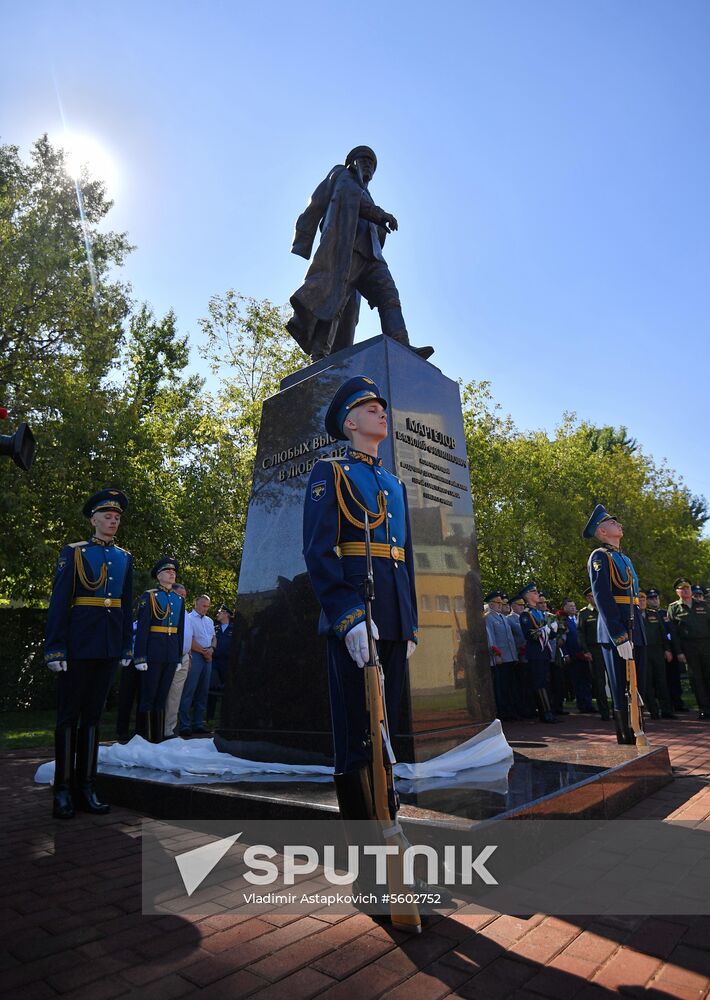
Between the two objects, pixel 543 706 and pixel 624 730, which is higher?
Answer: pixel 624 730

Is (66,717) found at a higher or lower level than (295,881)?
higher

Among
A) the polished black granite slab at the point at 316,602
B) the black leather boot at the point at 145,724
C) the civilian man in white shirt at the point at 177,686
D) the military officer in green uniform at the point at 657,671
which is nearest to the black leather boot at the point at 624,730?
the polished black granite slab at the point at 316,602

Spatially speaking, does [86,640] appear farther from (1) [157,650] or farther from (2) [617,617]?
(2) [617,617]

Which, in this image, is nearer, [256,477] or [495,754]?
[495,754]

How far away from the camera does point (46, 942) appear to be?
2.63 meters

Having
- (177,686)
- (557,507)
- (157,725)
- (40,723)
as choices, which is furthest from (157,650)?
(557,507)

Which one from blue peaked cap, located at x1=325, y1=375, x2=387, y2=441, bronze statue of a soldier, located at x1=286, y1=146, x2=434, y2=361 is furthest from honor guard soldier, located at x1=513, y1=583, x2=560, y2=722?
blue peaked cap, located at x1=325, y1=375, x2=387, y2=441

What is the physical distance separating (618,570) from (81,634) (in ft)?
15.3

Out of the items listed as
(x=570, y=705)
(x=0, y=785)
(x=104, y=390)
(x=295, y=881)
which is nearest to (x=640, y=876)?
(x=295, y=881)

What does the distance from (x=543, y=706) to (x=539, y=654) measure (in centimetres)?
83

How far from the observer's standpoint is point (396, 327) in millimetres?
6695

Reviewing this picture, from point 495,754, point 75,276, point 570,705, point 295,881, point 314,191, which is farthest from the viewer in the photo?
point 75,276

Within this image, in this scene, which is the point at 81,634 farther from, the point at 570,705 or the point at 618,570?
the point at 570,705

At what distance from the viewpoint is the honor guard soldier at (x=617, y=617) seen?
6254 millimetres
